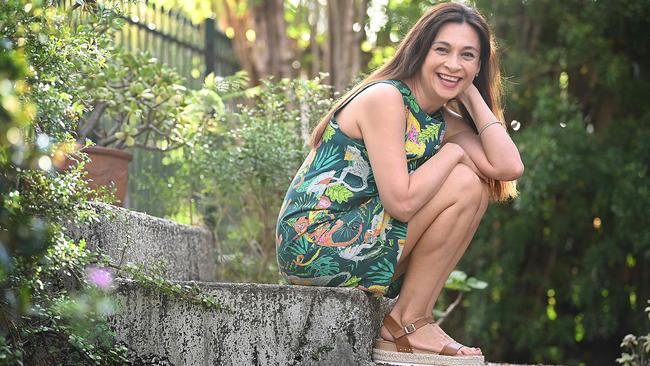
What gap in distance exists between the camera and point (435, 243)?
3197 mm

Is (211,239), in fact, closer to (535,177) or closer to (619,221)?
(535,177)

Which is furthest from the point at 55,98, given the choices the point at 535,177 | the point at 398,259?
the point at 535,177

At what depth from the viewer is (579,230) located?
749 cm

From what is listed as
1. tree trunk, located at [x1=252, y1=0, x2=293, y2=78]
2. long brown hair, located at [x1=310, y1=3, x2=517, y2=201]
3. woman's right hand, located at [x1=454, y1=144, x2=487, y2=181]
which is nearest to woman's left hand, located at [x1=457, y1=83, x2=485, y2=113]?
long brown hair, located at [x1=310, y1=3, x2=517, y2=201]

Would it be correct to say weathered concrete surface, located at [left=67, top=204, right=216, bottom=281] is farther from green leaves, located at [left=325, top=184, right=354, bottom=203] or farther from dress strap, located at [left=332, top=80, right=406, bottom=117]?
dress strap, located at [left=332, top=80, right=406, bottom=117]

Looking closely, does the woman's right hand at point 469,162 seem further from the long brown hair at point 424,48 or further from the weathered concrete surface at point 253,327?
the weathered concrete surface at point 253,327

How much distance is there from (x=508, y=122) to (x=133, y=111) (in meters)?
4.03

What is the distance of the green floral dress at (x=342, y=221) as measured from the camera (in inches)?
125

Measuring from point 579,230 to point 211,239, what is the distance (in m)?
3.58

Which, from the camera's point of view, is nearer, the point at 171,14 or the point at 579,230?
the point at 171,14

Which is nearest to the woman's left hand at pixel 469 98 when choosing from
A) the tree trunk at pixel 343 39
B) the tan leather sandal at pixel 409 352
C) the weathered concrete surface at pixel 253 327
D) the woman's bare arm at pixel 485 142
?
the woman's bare arm at pixel 485 142

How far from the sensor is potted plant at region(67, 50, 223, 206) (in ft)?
13.8

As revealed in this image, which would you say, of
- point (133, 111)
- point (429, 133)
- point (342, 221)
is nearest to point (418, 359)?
point (342, 221)

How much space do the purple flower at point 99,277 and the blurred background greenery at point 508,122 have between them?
19 cm
